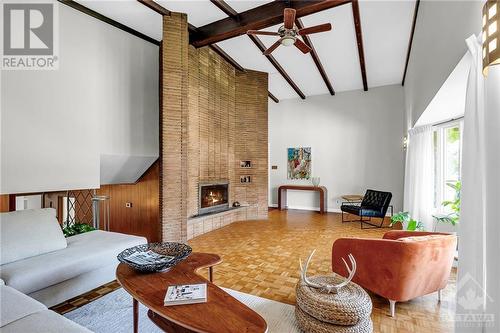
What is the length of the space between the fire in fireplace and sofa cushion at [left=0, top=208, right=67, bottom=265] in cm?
276

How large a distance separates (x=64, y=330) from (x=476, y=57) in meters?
2.80

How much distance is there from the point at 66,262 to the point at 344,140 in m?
6.94

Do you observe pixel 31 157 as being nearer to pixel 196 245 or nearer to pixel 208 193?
pixel 196 245

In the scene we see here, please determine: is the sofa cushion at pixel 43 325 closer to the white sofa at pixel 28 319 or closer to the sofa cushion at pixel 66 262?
the white sofa at pixel 28 319

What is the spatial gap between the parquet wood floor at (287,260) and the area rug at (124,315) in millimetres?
172

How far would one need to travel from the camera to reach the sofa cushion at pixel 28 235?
235cm

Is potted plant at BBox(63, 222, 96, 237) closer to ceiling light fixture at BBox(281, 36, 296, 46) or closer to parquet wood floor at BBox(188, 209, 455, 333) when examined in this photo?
parquet wood floor at BBox(188, 209, 455, 333)

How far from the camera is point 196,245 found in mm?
4426

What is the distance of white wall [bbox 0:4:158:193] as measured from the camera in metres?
3.21

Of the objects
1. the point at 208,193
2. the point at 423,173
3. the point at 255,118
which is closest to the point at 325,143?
the point at 255,118

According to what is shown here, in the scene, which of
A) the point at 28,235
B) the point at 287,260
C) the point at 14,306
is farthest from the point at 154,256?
the point at 287,260

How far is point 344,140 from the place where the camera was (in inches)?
293

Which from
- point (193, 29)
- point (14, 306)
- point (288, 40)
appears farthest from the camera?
point (193, 29)

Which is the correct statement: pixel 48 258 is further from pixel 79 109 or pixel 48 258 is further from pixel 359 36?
pixel 359 36
